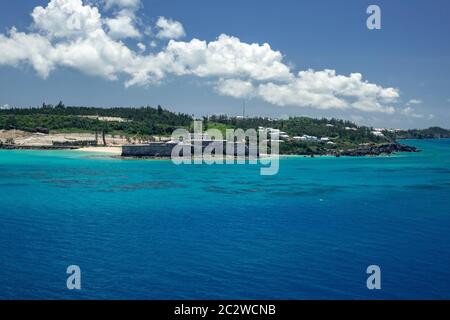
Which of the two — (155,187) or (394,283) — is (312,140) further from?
(394,283)

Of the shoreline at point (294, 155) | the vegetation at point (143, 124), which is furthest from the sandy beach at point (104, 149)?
the vegetation at point (143, 124)

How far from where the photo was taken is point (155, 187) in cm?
5569

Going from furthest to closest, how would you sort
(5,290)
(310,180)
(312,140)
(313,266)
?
(312,140), (310,180), (313,266), (5,290)

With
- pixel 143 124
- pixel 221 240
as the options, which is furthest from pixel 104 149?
pixel 221 240

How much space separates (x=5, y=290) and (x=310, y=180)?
162 ft

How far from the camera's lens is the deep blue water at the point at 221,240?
21781 mm

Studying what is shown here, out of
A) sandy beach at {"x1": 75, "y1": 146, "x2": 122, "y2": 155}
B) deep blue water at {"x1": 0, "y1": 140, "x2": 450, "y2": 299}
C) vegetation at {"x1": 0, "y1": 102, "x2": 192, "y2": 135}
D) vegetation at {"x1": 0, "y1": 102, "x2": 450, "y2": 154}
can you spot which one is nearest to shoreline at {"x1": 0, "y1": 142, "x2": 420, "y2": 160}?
sandy beach at {"x1": 75, "y1": 146, "x2": 122, "y2": 155}

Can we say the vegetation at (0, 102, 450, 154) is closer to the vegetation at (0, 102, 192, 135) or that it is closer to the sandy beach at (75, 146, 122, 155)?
the vegetation at (0, 102, 192, 135)

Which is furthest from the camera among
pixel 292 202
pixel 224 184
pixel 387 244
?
pixel 224 184

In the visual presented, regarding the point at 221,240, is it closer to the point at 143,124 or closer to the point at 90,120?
the point at 143,124

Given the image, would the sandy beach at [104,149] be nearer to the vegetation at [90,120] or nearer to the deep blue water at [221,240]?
the vegetation at [90,120]

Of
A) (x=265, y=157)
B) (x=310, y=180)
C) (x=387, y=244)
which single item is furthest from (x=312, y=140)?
(x=387, y=244)

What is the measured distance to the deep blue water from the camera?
21.8 m

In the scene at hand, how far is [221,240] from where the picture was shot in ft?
98.0
